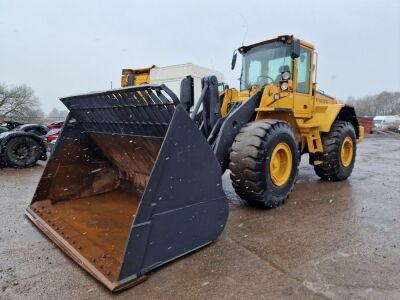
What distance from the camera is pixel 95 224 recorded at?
3400mm

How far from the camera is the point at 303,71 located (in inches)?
215

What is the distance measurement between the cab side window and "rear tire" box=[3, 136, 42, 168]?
7037 mm

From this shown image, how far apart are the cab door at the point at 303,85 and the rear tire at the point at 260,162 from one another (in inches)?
48.1

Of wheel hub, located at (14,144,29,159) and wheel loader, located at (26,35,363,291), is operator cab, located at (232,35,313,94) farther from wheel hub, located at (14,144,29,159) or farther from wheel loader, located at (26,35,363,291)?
wheel hub, located at (14,144,29,159)

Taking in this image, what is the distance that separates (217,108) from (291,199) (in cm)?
188

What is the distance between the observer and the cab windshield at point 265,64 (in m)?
5.11

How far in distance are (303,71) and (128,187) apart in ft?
11.4

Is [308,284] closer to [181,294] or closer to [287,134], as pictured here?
[181,294]

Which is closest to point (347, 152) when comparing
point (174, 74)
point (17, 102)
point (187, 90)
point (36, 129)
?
point (187, 90)

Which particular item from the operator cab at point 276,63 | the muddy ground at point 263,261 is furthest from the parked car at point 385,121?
the muddy ground at point 263,261

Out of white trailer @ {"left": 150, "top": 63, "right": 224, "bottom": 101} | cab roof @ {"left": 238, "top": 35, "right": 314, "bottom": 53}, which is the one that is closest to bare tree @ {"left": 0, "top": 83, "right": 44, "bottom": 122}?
white trailer @ {"left": 150, "top": 63, "right": 224, "bottom": 101}

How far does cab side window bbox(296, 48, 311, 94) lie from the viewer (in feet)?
17.6

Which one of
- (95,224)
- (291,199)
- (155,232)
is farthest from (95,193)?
(291,199)

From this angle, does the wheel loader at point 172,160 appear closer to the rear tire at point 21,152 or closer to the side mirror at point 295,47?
the side mirror at point 295,47
